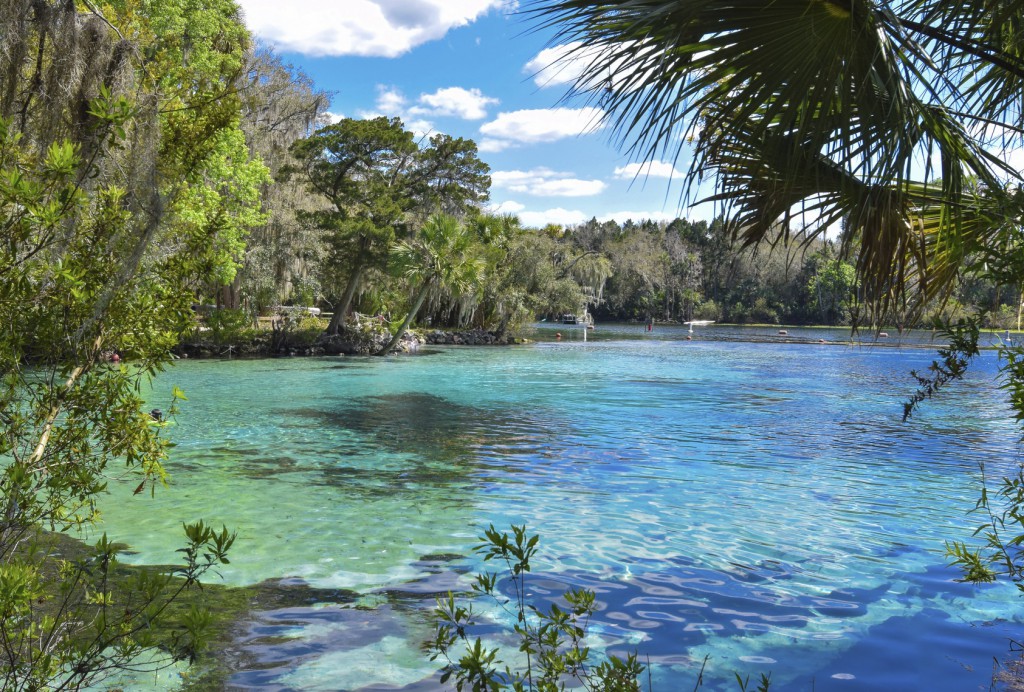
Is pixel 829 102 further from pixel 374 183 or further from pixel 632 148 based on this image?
pixel 374 183

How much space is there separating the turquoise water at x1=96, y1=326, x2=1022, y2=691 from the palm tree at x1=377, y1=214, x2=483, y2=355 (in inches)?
478

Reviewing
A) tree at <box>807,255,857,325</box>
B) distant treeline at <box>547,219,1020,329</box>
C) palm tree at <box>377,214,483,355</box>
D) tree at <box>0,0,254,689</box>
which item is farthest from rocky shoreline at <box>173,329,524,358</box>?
tree at <box>807,255,857,325</box>

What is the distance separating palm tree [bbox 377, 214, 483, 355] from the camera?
27922 mm

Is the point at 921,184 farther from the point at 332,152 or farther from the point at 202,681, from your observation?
the point at 332,152

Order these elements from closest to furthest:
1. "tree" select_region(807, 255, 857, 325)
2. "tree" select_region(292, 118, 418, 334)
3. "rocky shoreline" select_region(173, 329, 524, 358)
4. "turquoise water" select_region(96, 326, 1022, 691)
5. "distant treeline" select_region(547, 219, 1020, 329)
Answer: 1. "turquoise water" select_region(96, 326, 1022, 691)
2. "rocky shoreline" select_region(173, 329, 524, 358)
3. "tree" select_region(292, 118, 418, 334)
4. "tree" select_region(807, 255, 857, 325)
5. "distant treeline" select_region(547, 219, 1020, 329)

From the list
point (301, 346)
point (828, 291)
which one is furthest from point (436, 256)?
point (828, 291)

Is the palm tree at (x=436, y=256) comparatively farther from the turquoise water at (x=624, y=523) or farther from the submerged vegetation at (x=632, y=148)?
Result: the submerged vegetation at (x=632, y=148)

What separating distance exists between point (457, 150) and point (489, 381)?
14.0m

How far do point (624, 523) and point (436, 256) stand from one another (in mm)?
21704

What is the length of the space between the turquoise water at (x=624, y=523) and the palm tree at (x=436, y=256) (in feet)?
39.8

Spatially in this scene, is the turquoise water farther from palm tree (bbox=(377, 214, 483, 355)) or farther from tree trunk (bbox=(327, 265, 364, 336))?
tree trunk (bbox=(327, 265, 364, 336))

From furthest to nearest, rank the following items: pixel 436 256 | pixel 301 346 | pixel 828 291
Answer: pixel 828 291 < pixel 301 346 < pixel 436 256

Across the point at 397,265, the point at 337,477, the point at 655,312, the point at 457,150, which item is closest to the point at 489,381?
the point at 397,265

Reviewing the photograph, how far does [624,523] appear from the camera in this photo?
7.16 metres
